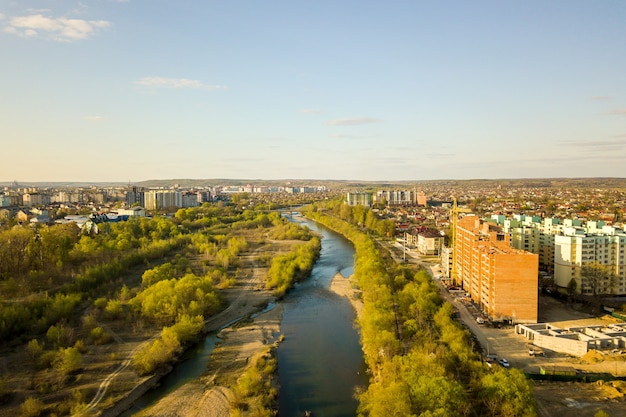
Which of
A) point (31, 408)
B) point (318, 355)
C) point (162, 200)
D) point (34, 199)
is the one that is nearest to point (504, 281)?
point (318, 355)

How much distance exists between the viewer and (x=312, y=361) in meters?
10.7

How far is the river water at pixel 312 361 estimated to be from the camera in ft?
28.7

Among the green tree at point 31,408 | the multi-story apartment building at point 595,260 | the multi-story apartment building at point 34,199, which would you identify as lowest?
the green tree at point 31,408

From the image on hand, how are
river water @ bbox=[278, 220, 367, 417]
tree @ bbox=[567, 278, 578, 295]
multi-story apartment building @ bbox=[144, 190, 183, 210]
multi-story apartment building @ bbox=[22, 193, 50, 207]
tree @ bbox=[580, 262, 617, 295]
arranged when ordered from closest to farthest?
river water @ bbox=[278, 220, 367, 417] < tree @ bbox=[580, 262, 617, 295] < tree @ bbox=[567, 278, 578, 295] < multi-story apartment building @ bbox=[144, 190, 183, 210] < multi-story apartment building @ bbox=[22, 193, 50, 207]

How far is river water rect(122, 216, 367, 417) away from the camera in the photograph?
8.74 m

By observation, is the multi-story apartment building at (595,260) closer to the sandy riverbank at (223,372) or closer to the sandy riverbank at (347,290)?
the sandy riverbank at (347,290)

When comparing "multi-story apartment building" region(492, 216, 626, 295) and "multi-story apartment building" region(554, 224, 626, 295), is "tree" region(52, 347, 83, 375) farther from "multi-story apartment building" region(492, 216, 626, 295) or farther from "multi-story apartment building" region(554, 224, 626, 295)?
"multi-story apartment building" region(554, 224, 626, 295)

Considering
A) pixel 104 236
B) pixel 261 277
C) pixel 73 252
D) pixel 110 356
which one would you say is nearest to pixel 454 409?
pixel 110 356

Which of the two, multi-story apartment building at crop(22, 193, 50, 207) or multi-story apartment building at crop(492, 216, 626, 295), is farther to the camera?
multi-story apartment building at crop(22, 193, 50, 207)

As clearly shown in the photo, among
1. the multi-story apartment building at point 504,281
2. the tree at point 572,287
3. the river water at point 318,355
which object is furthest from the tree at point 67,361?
the tree at point 572,287

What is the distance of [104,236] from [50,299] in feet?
33.4

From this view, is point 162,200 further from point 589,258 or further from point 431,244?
point 589,258

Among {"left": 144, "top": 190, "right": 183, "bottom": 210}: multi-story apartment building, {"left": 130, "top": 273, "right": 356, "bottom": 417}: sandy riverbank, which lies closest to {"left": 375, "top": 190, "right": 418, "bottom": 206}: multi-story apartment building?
{"left": 144, "top": 190, "right": 183, "bottom": 210}: multi-story apartment building

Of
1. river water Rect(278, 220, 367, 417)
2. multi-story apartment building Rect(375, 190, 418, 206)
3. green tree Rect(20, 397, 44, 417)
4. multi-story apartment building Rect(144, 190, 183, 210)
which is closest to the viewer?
green tree Rect(20, 397, 44, 417)
